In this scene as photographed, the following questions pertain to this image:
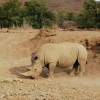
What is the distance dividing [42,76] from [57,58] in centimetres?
97

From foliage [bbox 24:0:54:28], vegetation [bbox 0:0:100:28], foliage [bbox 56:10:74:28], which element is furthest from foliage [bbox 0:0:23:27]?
foliage [bbox 56:10:74:28]

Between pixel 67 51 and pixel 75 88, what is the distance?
2756 mm

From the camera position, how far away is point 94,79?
1297cm

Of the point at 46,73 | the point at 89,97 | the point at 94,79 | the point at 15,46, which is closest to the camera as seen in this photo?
the point at 89,97

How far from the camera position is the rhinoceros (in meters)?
13.1

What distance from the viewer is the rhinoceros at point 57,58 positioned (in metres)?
13.1

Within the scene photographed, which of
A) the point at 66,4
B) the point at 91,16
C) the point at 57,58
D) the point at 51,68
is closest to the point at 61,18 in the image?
the point at 91,16

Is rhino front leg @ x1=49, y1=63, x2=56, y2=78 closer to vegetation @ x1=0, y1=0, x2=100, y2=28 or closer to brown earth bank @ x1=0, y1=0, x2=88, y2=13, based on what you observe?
vegetation @ x1=0, y1=0, x2=100, y2=28

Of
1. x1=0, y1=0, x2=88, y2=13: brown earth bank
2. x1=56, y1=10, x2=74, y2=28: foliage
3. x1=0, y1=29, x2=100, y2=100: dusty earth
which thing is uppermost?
x1=0, y1=0, x2=88, y2=13: brown earth bank

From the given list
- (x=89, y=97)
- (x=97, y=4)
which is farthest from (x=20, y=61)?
(x=97, y=4)

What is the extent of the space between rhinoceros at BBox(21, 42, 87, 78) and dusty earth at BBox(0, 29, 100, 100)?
38cm

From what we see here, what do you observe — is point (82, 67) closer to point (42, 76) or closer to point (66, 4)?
point (42, 76)

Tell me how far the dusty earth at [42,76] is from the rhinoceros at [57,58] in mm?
380

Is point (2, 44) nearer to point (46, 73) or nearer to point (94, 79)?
point (46, 73)
